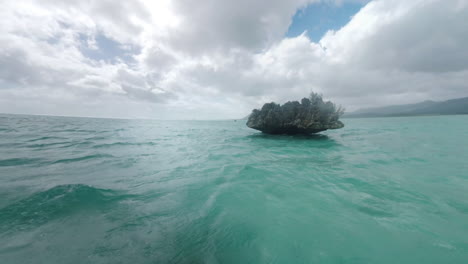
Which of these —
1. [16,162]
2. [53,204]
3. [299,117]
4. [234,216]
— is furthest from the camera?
[299,117]

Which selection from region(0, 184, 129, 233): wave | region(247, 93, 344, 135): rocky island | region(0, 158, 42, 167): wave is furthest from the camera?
region(247, 93, 344, 135): rocky island

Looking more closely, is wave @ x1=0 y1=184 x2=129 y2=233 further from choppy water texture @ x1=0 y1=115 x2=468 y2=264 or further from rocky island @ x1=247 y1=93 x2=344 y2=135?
rocky island @ x1=247 y1=93 x2=344 y2=135

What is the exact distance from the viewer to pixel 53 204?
3670mm

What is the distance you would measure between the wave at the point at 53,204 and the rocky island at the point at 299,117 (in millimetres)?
17414

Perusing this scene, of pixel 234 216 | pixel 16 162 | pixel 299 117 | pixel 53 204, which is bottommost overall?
pixel 234 216

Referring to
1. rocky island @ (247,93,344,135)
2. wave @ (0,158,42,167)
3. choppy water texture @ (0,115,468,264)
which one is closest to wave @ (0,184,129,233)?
choppy water texture @ (0,115,468,264)

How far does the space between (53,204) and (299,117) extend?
62.1 ft

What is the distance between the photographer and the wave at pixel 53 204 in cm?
311

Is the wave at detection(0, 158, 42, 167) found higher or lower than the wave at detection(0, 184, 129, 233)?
higher

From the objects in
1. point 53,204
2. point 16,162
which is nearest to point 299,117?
point 53,204

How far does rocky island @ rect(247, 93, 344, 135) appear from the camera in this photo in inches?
667

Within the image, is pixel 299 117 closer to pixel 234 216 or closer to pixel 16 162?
pixel 234 216

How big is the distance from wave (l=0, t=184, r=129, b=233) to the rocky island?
17414 millimetres

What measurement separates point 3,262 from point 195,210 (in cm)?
292
